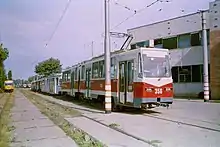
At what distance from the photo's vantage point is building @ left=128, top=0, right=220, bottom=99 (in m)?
30.5

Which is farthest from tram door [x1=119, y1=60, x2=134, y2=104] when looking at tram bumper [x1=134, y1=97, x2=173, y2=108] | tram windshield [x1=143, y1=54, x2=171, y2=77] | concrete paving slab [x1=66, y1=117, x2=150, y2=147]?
concrete paving slab [x1=66, y1=117, x2=150, y2=147]

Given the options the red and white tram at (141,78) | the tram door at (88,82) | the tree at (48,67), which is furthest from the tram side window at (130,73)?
the tree at (48,67)

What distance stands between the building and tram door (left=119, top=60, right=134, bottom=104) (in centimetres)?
1493

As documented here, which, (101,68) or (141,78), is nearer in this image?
(141,78)

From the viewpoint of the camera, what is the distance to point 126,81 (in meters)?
17.4

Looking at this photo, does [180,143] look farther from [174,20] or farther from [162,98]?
[174,20]

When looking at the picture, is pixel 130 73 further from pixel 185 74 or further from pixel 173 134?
pixel 185 74

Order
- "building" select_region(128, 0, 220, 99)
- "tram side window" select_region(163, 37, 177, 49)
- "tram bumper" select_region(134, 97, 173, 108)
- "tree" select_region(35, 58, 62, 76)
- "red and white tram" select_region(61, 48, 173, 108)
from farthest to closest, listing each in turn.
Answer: "tree" select_region(35, 58, 62, 76)
"tram side window" select_region(163, 37, 177, 49)
"building" select_region(128, 0, 220, 99)
"red and white tram" select_region(61, 48, 173, 108)
"tram bumper" select_region(134, 97, 173, 108)

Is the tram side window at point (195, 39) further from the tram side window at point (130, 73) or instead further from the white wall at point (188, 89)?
the tram side window at point (130, 73)

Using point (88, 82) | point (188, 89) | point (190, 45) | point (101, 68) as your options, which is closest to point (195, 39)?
point (190, 45)

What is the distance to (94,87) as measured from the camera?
75.3 feet

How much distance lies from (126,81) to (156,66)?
1.85 meters

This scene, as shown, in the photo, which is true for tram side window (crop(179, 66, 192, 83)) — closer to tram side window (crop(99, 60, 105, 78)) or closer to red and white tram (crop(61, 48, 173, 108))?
tram side window (crop(99, 60, 105, 78))

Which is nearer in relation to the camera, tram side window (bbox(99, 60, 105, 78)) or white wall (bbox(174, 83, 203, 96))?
tram side window (bbox(99, 60, 105, 78))
